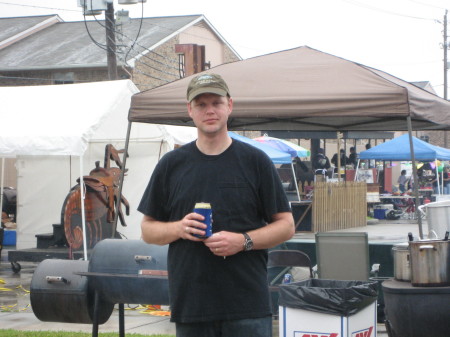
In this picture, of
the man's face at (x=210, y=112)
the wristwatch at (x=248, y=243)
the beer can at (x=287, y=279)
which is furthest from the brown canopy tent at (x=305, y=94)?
the wristwatch at (x=248, y=243)

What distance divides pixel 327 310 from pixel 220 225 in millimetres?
2433

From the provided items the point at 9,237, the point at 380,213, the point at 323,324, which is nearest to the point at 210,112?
the point at 323,324

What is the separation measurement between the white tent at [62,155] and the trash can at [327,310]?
7.60m

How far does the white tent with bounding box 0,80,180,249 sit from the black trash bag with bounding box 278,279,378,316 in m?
7.58

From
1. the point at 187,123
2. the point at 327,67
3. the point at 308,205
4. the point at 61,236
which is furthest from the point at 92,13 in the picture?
the point at 327,67

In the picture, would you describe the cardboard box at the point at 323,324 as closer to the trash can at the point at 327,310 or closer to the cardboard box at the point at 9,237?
the trash can at the point at 327,310

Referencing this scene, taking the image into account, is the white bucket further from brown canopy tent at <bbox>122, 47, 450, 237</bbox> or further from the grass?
the grass

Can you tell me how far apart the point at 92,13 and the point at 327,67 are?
14.2 m

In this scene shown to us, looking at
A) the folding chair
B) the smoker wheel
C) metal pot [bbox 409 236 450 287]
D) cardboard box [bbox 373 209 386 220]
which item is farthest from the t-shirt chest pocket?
cardboard box [bbox 373 209 386 220]

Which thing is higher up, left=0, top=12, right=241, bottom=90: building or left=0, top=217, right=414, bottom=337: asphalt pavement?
left=0, top=12, right=241, bottom=90: building

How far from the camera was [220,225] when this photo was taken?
11.8 ft

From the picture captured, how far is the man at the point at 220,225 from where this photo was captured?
359cm

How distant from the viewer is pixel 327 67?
841 cm

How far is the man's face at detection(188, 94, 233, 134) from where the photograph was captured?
12.0ft
